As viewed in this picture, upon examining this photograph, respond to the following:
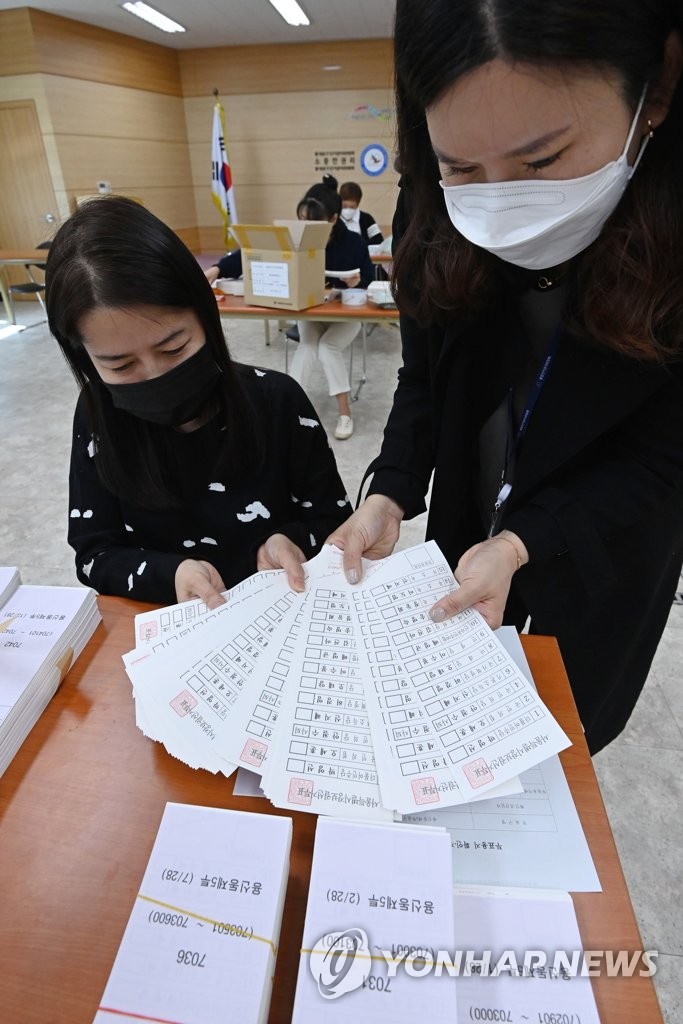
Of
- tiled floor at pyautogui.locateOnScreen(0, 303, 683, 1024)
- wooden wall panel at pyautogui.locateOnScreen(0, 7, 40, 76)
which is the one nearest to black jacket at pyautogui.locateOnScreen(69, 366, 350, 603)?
tiled floor at pyautogui.locateOnScreen(0, 303, 683, 1024)

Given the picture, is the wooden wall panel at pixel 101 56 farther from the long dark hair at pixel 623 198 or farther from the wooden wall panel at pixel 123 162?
the long dark hair at pixel 623 198

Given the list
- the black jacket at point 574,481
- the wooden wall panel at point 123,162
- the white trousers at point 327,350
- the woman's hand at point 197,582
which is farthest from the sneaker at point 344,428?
the wooden wall panel at point 123,162

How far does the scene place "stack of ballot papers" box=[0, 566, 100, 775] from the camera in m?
0.61

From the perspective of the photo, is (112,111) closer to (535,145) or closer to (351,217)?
(351,217)

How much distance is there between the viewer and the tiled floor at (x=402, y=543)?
1188mm

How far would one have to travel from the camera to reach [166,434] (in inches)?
40.7

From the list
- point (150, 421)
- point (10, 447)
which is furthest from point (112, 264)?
point (10, 447)

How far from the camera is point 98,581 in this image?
976 millimetres

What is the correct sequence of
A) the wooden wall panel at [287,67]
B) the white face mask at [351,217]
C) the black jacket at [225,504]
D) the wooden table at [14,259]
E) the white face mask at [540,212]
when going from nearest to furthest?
1. the white face mask at [540,212]
2. the black jacket at [225,504]
3. the white face mask at [351,217]
4. the wooden table at [14,259]
5. the wooden wall panel at [287,67]

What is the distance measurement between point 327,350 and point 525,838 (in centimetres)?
322

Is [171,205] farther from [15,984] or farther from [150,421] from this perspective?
[15,984]

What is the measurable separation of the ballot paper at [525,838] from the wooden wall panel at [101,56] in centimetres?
791

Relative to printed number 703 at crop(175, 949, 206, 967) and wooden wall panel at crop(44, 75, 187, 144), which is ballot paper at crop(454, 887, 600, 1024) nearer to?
printed number 703 at crop(175, 949, 206, 967)

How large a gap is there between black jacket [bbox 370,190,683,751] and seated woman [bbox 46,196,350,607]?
237 millimetres
